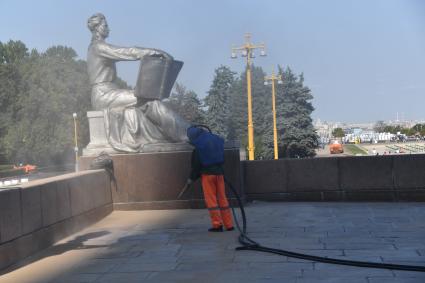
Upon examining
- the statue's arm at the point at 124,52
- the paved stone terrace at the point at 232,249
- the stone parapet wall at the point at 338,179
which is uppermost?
the statue's arm at the point at 124,52

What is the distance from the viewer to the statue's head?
12727 mm

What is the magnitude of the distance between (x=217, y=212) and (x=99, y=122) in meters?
4.53

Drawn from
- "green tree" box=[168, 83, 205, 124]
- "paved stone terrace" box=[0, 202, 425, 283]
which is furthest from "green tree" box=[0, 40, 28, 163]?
"paved stone terrace" box=[0, 202, 425, 283]

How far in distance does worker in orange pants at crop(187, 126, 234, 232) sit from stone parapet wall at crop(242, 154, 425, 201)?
3.55m

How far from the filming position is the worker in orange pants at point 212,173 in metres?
8.77

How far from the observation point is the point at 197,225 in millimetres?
9531

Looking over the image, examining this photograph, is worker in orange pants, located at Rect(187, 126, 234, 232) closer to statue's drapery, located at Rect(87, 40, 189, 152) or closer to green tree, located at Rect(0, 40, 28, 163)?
statue's drapery, located at Rect(87, 40, 189, 152)

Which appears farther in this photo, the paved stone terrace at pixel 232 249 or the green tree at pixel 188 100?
the green tree at pixel 188 100

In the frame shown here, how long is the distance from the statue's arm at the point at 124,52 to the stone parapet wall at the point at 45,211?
2574mm

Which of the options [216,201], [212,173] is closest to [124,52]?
[212,173]

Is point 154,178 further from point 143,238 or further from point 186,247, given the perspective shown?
point 186,247

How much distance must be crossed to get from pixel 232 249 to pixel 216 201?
1595mm

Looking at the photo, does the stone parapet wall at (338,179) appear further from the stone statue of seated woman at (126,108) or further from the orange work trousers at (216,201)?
the orange work trousers at (216,201)

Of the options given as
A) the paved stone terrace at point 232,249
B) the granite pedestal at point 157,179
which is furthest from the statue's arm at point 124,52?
the paved stone terrace at point 232,249
